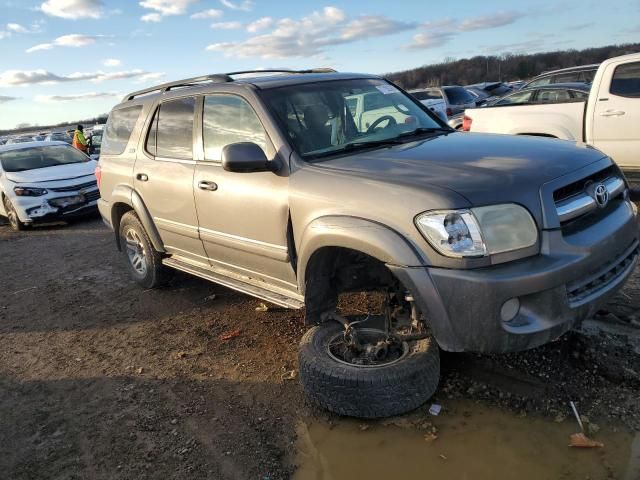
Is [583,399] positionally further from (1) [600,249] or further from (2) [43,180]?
(2) [43,180]

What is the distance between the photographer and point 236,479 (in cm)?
274

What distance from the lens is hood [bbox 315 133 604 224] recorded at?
2701mm

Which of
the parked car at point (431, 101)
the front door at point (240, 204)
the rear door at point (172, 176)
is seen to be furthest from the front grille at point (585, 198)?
the parked car at point (431, 101)

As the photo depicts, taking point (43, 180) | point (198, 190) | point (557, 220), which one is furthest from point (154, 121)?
point (43, 180)

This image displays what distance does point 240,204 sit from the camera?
382cm

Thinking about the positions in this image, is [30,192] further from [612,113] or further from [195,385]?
[612,113]

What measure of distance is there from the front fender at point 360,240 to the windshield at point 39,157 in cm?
936

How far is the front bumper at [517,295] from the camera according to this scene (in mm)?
2598

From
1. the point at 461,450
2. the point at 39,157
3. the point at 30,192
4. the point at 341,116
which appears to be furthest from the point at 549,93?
the point at 39,157

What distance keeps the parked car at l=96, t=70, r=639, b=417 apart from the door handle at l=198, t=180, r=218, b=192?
0.02 m

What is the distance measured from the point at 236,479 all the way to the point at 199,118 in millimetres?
2768

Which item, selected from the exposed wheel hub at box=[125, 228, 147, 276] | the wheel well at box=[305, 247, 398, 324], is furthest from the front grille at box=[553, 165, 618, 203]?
the exposed wheel hub at box=[125, 228, 147, 276]

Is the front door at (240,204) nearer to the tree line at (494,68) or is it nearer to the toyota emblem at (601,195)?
the toyota emblem at (601,195)

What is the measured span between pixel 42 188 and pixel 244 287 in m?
7.53
